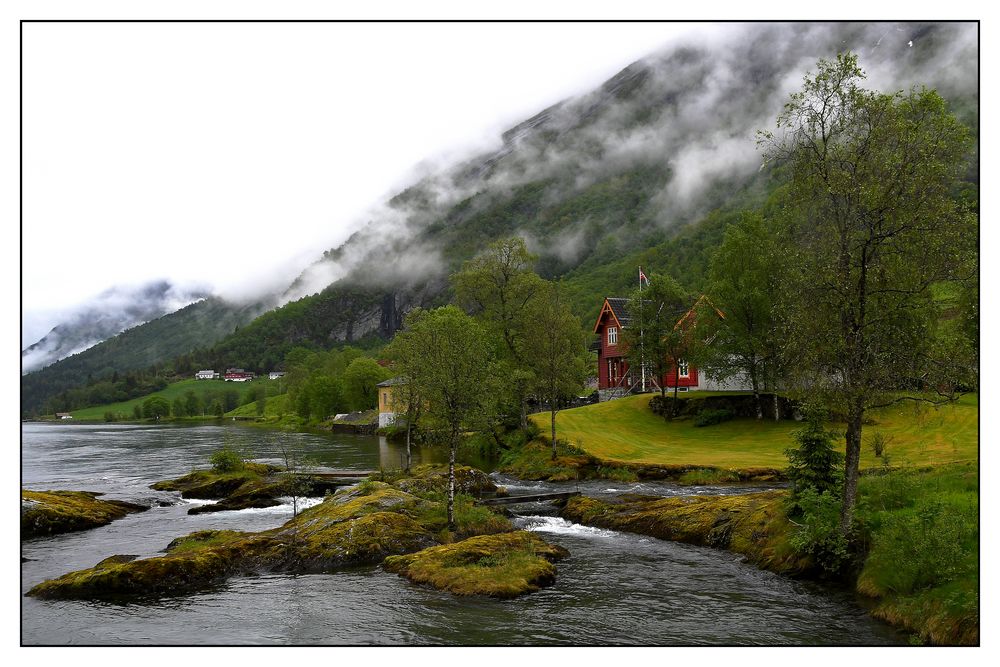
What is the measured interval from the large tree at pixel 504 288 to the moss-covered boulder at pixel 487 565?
38.0 m

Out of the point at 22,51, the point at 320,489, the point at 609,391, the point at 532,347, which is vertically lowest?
the point at 320,489

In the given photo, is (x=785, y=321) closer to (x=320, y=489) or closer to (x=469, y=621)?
(x=469, y=621)

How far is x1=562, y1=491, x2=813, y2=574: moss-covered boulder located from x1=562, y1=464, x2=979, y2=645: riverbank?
0.05 meters

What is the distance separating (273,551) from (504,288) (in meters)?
42.5

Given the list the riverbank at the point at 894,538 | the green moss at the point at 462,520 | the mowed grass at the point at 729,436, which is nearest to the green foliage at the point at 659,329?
the mowed grass at the point at 729,436

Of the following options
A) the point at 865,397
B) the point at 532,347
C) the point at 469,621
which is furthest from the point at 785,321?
the point at 532,347

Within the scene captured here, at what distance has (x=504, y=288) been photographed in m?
63.7

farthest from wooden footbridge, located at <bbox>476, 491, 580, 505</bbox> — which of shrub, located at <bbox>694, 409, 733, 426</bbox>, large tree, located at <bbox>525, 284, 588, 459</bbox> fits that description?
shrub, located at <bbox>694, 409, 733, 426</bbox>

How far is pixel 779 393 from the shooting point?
49750 mm

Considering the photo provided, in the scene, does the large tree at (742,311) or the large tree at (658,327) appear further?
the large tree at (658,327)

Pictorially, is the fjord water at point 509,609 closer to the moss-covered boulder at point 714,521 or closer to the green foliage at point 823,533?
the moss-covered boulder at point 714,521

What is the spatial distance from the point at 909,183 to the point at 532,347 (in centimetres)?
3872

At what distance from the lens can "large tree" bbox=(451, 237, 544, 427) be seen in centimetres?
6244

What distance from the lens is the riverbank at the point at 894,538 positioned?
14.8 m
